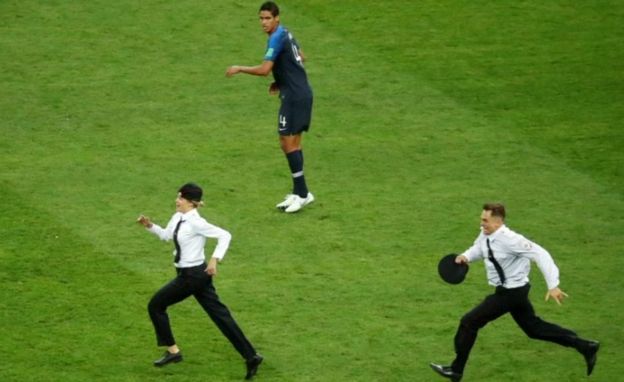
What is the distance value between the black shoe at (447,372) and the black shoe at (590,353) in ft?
3.87

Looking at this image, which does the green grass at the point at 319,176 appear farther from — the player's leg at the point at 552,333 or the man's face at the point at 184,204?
the man's face at the point at 184,204

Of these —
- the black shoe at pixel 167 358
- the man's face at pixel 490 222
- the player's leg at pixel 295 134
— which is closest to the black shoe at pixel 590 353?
the man's face at pixel 490 222

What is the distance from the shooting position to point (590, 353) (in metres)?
12.3

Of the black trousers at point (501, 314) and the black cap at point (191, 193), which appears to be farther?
the black cap at point (191, 193)

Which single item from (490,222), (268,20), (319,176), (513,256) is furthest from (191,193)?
(319,176)

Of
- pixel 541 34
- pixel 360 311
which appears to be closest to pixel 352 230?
pixel 360 311

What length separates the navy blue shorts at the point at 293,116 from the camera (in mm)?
16359

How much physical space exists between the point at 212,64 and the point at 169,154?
3.21 m

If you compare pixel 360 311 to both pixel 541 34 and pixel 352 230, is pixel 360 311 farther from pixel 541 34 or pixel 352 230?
pixel 541 34

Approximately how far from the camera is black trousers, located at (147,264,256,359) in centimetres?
1229

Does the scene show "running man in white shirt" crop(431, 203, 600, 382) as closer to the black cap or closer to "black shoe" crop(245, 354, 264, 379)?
"black shoe" crop(245, 354, 264, 379)

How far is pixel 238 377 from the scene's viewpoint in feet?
41.3

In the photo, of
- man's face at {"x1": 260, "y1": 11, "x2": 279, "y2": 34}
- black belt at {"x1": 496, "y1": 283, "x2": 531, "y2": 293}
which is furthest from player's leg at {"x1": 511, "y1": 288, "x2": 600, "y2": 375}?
man's face at {"x1": 260, "y1": 11, "x2": 279, "y2": 34}

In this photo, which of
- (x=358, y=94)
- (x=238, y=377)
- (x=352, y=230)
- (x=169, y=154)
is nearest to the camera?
(x=238, y=377)
